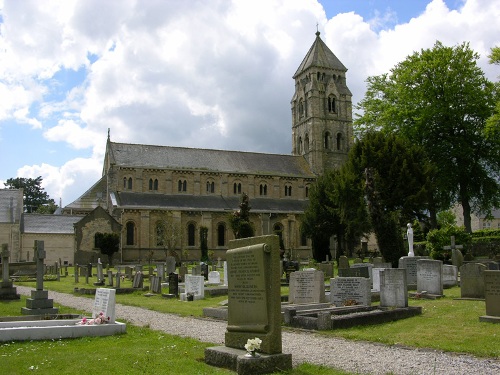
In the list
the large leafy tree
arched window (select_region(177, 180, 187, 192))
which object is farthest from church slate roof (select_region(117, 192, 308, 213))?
the large leafy tree

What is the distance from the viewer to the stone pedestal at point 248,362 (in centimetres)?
727

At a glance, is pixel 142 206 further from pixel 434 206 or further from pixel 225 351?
pixel 225 351

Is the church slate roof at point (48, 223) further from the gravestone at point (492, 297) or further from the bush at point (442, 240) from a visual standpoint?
the gravestone at point (492, 297)

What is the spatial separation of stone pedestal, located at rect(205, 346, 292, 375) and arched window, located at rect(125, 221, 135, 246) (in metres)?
48.9

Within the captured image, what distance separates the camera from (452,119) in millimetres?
39031

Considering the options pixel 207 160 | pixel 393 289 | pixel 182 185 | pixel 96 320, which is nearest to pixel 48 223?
pixel 182 185

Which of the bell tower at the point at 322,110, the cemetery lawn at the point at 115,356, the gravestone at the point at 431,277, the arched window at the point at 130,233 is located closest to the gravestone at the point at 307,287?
the gravestone at the point at 431,277

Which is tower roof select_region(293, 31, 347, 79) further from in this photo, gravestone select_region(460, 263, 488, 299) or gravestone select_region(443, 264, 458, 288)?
gravestone select_region(460, 263, 488, 299)

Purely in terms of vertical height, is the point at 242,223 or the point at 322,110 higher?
the point at 322,110

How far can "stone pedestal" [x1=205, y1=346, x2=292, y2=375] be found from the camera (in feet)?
23.9

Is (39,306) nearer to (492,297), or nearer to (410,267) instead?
(492,297)

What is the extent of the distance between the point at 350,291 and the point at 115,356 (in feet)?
25.6

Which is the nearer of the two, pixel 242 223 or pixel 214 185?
pixel 242 223

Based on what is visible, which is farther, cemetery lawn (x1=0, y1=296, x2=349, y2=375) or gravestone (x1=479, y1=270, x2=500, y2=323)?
gravestone (x1=479, y1=270, x2=500, y2=323)
